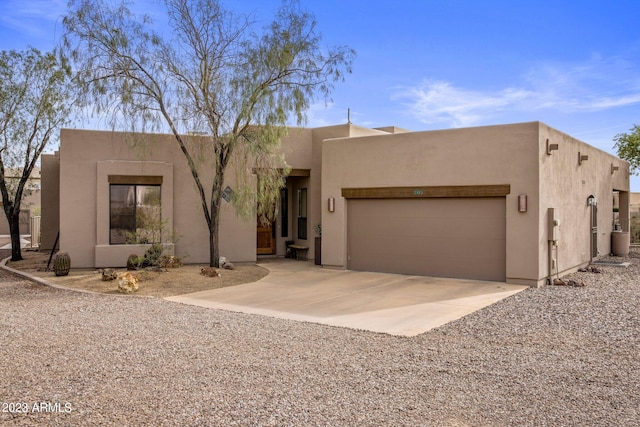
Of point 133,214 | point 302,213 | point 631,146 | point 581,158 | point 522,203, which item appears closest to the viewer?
point 522,203

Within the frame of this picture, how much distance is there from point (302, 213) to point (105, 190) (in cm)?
607

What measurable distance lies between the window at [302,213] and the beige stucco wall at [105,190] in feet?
9.11

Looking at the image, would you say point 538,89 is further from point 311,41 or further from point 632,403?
point 632,403

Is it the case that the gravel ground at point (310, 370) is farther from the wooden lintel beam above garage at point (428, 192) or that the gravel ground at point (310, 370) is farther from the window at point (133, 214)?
the window at point (133, 214)

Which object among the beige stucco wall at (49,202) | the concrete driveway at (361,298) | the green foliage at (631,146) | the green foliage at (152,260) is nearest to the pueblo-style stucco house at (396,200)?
the green foliage at (152,260)

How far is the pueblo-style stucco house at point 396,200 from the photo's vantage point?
1198cm

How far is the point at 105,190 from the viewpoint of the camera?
46.8 ft

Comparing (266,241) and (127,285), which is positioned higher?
(266,241)

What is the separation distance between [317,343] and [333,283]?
18.0ft

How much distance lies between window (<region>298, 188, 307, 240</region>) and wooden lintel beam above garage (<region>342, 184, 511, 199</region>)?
9.33 ft

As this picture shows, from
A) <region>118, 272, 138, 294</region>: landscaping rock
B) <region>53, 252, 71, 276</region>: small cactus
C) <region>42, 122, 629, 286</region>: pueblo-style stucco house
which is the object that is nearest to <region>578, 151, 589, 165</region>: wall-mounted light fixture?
<region>42, 122, 629, 286</region>: pueblo-style stucco house

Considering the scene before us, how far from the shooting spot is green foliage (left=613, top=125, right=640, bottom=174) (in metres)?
25.3

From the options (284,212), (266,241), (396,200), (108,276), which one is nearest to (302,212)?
(284,212)

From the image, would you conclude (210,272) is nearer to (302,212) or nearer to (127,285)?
(127,285)
